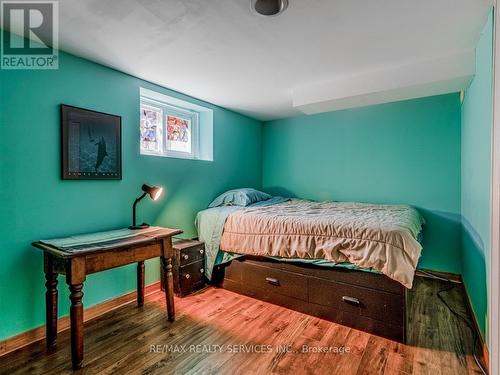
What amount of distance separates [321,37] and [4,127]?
90.4 inches

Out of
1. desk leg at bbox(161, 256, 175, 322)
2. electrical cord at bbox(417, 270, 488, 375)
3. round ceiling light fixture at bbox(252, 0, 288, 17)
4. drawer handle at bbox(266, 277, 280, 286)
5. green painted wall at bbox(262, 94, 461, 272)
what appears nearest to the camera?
round ceiling light fixture at bbox(252, 0, 288, 17)

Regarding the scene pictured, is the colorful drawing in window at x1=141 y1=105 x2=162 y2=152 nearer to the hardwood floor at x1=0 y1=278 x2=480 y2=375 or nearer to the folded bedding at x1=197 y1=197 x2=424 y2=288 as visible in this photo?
the folded bedding at x1=197 y1=197 x2=424 y2=288

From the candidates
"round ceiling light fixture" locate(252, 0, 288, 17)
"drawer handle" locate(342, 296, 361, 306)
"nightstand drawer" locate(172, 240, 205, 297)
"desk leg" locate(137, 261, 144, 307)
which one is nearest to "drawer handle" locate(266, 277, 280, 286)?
"drawer handle" locate(342, 296, 361, 306)

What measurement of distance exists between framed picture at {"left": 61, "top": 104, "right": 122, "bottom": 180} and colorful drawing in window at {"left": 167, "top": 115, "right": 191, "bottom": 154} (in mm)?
781

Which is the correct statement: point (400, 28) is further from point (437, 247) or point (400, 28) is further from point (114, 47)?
point (437, 247)

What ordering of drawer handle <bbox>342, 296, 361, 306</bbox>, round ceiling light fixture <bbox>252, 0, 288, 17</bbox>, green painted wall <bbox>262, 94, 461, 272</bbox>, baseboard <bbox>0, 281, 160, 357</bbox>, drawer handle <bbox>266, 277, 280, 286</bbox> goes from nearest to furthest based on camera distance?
round ceiling light fixture <bbox>252, 0, 288, 17</bbox>
baseboard <bbox>0, 281, 160, 357</bbox>
drawer handle <bbox>342, 296, 361, 306</bbox>
drawer handle <bbox>266, 277, 280, 286</bbox>
green painted wall <bbox>262, 94, 461, 272</bbox>

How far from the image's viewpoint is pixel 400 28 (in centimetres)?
177

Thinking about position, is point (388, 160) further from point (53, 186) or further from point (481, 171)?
point (53, 186)

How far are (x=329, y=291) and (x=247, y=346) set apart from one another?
782 millimetres

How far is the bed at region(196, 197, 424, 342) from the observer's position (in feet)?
6.03

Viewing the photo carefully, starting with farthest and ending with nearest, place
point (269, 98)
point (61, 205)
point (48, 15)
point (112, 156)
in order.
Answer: point (269, 98), point (112, 156), point (61, 205), point (48, 15)

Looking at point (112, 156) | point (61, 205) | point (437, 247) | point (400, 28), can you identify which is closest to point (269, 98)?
point (400, 28)

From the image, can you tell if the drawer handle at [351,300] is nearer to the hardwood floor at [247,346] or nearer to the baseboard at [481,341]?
the hardwood floor at [247,346]

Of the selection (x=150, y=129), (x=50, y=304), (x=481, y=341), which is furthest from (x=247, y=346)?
(x=150, y=129)
